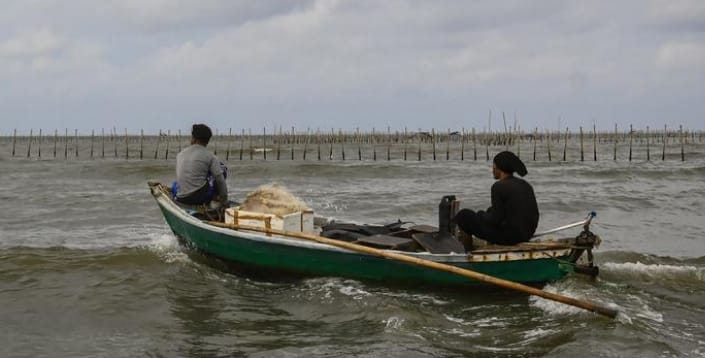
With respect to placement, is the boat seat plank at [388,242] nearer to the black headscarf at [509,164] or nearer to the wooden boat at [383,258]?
the wooden boat at [383,258]

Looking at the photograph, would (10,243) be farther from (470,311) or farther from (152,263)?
(470,311)

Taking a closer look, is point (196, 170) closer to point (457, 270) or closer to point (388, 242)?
point (388, 242)

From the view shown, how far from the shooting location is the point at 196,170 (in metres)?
8.73

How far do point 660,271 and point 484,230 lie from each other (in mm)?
3035

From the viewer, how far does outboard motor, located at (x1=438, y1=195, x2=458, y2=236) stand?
7188 millimetres

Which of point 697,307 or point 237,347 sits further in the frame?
point 697,307

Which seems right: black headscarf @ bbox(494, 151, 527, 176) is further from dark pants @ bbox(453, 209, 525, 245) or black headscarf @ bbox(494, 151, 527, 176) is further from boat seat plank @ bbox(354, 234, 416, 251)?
boat seat plank @ bbox(354, 234, 416, 251)

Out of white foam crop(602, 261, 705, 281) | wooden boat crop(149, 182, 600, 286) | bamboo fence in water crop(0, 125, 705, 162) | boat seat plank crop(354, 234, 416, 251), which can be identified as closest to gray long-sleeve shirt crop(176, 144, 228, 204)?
wooden boat crop(149, 182, 600, 286)

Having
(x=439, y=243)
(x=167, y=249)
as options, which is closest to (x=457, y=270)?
(x=439, y=243)

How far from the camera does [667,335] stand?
602cm

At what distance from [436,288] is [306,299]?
1.33m

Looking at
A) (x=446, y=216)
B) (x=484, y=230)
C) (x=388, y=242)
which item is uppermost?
(x=446, y=216)

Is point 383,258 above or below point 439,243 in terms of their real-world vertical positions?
below

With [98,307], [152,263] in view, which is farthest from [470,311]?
[152,263]
